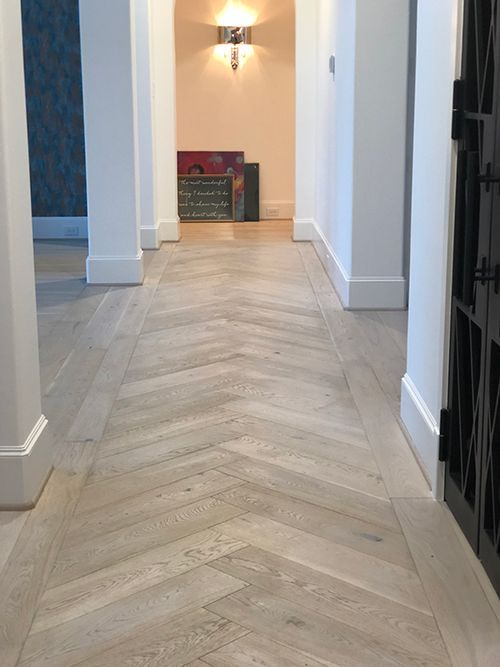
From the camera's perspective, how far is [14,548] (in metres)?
3.06

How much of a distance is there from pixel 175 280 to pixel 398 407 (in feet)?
11.2

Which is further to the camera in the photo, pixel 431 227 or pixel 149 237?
pixel 149 237

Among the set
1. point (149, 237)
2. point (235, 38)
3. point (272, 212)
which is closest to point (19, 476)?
point (149, 237)

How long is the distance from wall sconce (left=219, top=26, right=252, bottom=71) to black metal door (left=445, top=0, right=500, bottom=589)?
8.10 m

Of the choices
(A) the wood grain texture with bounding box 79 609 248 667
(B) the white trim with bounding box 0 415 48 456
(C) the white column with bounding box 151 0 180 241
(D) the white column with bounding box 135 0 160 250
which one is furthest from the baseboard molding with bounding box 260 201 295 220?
(A) the wood grain texture with bounding box 79 609 248 667

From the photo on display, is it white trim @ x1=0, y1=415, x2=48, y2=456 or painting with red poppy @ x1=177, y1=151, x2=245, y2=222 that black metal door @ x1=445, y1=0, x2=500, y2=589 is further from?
painting with red poppy @ x1=177, y1=151, x2=245, y2=222

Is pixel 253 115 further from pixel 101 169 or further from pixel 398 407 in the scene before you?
pixel 398 407

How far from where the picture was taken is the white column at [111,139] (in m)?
6.93

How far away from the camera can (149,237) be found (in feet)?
29.5

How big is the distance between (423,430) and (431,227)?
2.40 ft

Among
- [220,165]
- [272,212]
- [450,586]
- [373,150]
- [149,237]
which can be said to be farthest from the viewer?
[272,212]

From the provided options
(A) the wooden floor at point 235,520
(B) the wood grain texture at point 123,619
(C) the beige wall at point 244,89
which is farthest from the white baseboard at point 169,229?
(B) the wood grain texture at point 123,619

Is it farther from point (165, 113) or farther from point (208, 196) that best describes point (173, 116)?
point (208, 196)

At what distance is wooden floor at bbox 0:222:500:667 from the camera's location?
8.31 feet
